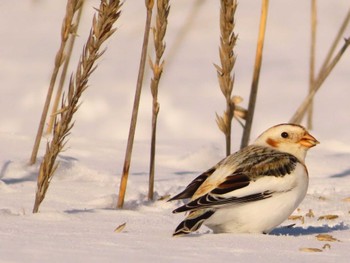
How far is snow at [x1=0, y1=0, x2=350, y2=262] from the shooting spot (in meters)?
3.97

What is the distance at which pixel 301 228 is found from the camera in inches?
196

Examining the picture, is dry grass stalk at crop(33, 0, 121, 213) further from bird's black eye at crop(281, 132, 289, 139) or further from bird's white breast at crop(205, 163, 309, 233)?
bird's black eye at crop(281, 132, 289, 139)

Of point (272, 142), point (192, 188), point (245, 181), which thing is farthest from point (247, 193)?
point (272, 142)

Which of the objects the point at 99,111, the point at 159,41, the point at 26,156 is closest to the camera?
the point at 159,41

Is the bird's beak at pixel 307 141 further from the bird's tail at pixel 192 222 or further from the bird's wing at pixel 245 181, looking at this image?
the bird's tail at pixel 192 222

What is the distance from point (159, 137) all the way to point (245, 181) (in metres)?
3.28

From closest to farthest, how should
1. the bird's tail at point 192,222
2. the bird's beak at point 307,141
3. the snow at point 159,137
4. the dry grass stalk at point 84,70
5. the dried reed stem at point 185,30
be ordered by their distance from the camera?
the snow at point 159,137
the bird's tail at point 192,222
the dry grass stalk at point 84,70
the bird's beak at point 307,141
the dried reed stem at point 185,30

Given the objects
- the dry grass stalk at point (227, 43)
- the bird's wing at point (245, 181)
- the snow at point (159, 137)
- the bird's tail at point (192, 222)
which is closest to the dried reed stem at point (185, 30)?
the snow at point (159, 137)

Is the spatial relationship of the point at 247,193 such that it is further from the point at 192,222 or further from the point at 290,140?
the point at 290,140

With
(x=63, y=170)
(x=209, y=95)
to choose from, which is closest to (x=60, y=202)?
(x=63, y=170)

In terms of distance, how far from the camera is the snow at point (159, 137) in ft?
13.0

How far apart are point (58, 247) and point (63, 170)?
8.18 feet

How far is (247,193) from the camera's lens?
181 inches

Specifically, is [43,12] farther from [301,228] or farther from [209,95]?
Result: [301,228]
